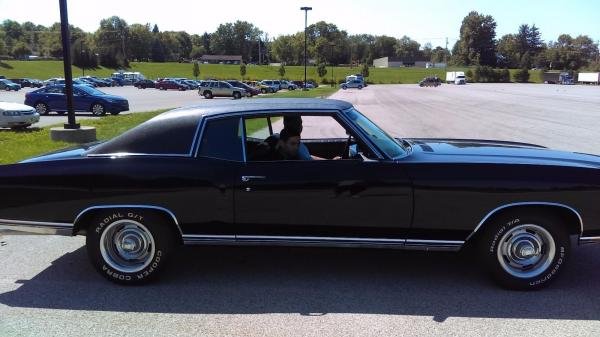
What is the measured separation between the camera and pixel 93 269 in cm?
466

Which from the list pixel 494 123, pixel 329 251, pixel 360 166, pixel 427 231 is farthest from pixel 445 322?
pixel 494 123

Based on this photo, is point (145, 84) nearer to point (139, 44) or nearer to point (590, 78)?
point (590, 78)

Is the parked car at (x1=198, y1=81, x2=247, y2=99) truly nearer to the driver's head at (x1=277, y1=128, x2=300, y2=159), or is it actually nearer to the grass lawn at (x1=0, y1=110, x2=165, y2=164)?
the grass lawn at (x1=0, y1=110, x2=165, y2=164)

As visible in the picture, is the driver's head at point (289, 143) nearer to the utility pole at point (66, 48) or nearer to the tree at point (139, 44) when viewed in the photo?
the utility pole at point (66, 48)

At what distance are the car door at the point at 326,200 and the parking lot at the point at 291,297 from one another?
0.49 m

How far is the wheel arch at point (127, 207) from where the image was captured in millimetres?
4145

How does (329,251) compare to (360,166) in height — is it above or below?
below

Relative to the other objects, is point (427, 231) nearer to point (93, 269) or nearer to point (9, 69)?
point (93, 269)

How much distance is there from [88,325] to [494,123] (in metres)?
17.2

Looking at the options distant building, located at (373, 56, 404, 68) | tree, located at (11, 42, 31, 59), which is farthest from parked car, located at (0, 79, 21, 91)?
distant building, located at (373, 56, 404, 68)

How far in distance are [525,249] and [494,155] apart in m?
0.82

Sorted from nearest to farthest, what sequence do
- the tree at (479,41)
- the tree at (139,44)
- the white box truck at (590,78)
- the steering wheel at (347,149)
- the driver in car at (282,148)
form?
the driver in car at (282,148) → the steering wheel at (347,149) → the white box truck at (590,78) → the tree at (139,44) → the tree at (479,41)

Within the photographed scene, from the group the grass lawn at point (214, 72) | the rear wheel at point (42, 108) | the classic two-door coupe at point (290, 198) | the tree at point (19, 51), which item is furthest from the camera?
the tree at point (19, 51)

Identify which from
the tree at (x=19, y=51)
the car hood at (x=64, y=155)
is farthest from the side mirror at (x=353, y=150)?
the tree at (x=19, y=51)
